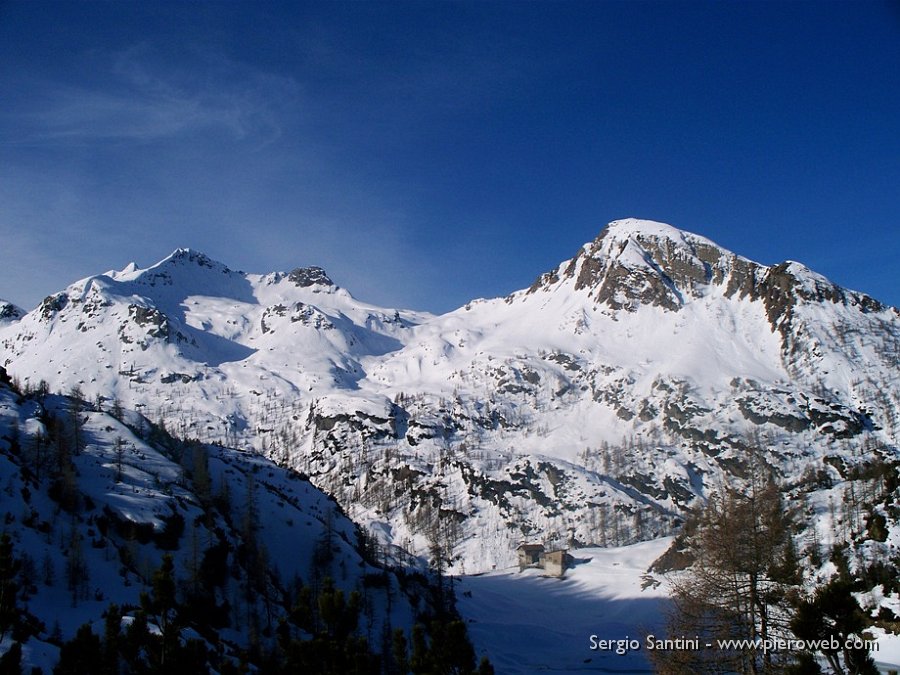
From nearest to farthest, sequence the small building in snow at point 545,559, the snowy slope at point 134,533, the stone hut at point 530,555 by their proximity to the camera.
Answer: the snowy slope at point 134,533
the small building in snow at point 545,559
the stone hut at point 530,555

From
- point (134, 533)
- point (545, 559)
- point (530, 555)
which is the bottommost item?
point (545, 559)

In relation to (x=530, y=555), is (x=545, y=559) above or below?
below

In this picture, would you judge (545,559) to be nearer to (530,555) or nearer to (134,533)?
(530,555)

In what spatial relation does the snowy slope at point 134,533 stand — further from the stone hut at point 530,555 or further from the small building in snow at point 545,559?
the stone hut at point 530,555

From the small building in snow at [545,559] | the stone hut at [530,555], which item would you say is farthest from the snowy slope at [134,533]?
the stone hut at [530,555]

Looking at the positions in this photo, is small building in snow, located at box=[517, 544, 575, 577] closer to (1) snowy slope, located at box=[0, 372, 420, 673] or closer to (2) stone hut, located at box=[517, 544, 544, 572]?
(2) stone hut, located at box=[517, 544, 544, 572]

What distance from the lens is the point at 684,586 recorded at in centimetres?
2123

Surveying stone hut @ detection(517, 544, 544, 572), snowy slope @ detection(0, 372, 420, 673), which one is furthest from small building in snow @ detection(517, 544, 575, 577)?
snowy slope @ detection(0, 372, 420, 673)

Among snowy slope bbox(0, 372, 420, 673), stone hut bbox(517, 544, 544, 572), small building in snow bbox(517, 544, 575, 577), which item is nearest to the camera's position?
snowy slope bbox(0, 372, 420, 673)

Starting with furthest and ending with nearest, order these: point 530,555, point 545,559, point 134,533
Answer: point 530,555 < point 545,559 < point 134,533

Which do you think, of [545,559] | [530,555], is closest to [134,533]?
[545,559]

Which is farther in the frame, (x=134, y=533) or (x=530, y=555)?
(x=530, y=555)

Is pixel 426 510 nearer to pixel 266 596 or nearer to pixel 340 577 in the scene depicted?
pixel 340 577

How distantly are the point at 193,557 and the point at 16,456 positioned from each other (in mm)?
19333
